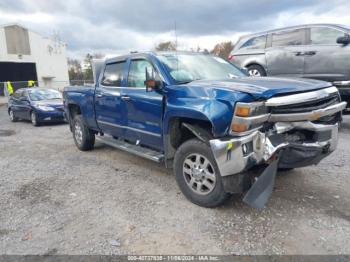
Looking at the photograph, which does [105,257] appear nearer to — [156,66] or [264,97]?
[264,97]

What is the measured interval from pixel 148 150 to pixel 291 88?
2293 millimetres

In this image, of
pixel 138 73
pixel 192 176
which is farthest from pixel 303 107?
pixel 138 73

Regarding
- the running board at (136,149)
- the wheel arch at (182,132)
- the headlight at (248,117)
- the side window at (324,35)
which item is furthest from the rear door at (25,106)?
the headlight at (248,117)

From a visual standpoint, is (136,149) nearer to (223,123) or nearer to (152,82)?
(152,82)

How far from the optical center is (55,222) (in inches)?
131

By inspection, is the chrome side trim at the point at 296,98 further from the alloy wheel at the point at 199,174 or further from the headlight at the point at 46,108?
the headlight at the point at 46,108

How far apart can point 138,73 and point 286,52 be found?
411cm

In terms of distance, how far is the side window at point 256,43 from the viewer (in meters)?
7.48

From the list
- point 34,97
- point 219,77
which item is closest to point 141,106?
point 219,77

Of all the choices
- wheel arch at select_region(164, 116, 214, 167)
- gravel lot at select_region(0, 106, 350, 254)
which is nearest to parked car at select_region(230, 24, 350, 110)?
gravel lot at select_region(0, 106, 350, 254)

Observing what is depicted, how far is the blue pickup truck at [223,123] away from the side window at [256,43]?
3.38 meters

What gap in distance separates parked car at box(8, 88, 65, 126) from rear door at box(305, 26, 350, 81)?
8329mm

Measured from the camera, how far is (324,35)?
6.38m

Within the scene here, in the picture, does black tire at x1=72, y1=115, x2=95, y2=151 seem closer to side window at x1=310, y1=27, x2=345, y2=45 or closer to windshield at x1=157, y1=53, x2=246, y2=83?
windshield at x1=157, y1=53, x2=246, y2=83
